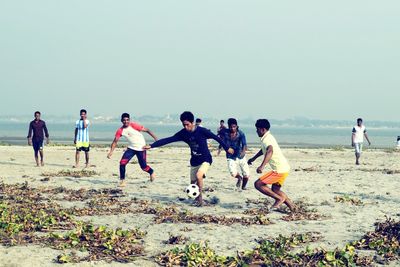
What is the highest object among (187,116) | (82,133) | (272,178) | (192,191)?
(187,116)

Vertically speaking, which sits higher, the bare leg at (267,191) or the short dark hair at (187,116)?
the short dark hair at (187,116)

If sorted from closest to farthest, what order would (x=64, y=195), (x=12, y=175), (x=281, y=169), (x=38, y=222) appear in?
1. (x=38, y=222)
2. (x=281, y=169)
3. (x=64, y=195)
4. (x=12, y=175)

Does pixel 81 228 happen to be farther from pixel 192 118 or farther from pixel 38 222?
pixel 192 118

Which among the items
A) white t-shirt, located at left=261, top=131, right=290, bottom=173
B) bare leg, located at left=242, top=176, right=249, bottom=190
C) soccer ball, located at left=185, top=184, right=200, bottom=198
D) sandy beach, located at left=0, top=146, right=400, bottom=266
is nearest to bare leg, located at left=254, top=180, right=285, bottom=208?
sandy beach, located at left=0, top=146, right=400, bottom=266

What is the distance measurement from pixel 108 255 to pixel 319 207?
5619mm

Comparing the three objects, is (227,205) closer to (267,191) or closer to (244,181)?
(267,191)

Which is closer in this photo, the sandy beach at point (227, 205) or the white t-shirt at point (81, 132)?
the sandy beach at point (227, 205)

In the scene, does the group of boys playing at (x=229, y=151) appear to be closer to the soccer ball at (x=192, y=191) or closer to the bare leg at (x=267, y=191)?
the bare leg at (x=267, y=191)

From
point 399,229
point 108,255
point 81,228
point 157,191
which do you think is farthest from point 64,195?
point 399,229

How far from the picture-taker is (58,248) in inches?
300

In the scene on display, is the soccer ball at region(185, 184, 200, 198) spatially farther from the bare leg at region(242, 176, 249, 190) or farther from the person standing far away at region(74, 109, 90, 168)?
the person standing far away at region(74, 109, 90, 168)

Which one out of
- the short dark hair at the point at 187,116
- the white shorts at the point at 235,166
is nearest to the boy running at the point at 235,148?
the white shorts at the point at 235,166

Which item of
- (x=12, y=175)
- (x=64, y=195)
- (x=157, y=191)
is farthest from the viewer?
(x=12, y=175)

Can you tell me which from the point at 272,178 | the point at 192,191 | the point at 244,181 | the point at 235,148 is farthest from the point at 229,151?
the point at 244,181
